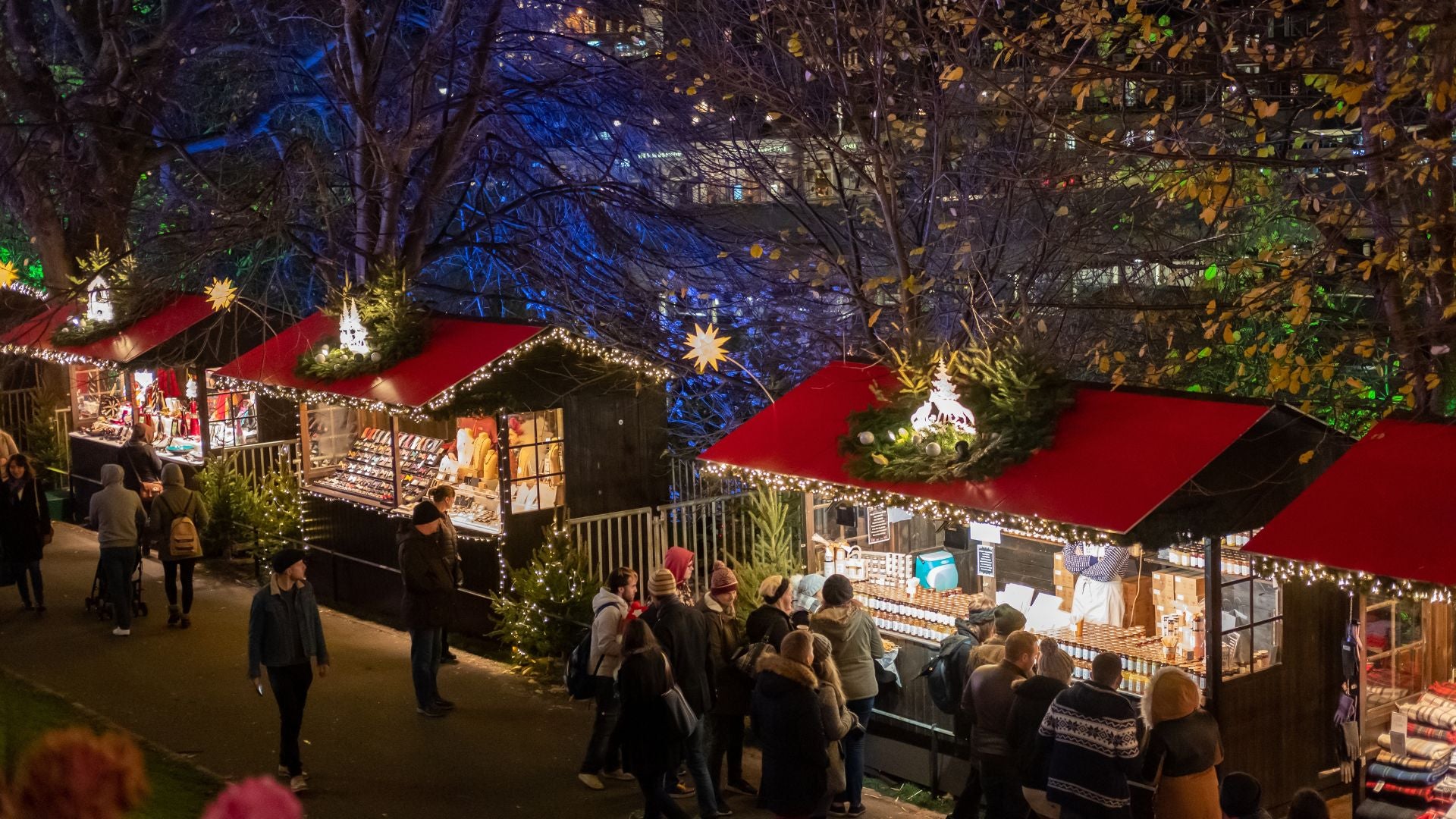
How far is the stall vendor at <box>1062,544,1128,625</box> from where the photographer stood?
32.5 ft

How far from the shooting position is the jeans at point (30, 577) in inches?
557

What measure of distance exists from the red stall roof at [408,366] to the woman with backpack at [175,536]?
5.69ft

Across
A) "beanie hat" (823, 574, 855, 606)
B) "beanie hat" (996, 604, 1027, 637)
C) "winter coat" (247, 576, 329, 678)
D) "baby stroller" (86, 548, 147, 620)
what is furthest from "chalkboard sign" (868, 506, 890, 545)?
"baby stroller" (86, 548, 147, 620)

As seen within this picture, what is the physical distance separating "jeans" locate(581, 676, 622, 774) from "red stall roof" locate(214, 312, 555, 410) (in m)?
4.33

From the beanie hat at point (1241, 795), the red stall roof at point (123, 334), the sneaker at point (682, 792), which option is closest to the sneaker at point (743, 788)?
the sneaker at point (682, 792)

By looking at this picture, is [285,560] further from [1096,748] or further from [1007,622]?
[1096,748]

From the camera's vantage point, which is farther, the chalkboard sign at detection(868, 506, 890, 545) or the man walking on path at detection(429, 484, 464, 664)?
the chalkboard sign at detection(868, 506, 890, 545)

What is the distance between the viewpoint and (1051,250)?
47.6 feet

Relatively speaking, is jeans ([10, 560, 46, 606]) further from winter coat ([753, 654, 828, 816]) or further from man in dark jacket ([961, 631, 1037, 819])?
man in dark jacket ([961, 631, 1037, 819])

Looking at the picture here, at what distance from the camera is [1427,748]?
27.4 feet

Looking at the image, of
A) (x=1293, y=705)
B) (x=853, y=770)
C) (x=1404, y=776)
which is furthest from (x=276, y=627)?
(x=1404, y=776)

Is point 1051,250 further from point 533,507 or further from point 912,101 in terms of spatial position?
point 533,507

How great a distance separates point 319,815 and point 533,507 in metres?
4.57

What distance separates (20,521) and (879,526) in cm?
827
